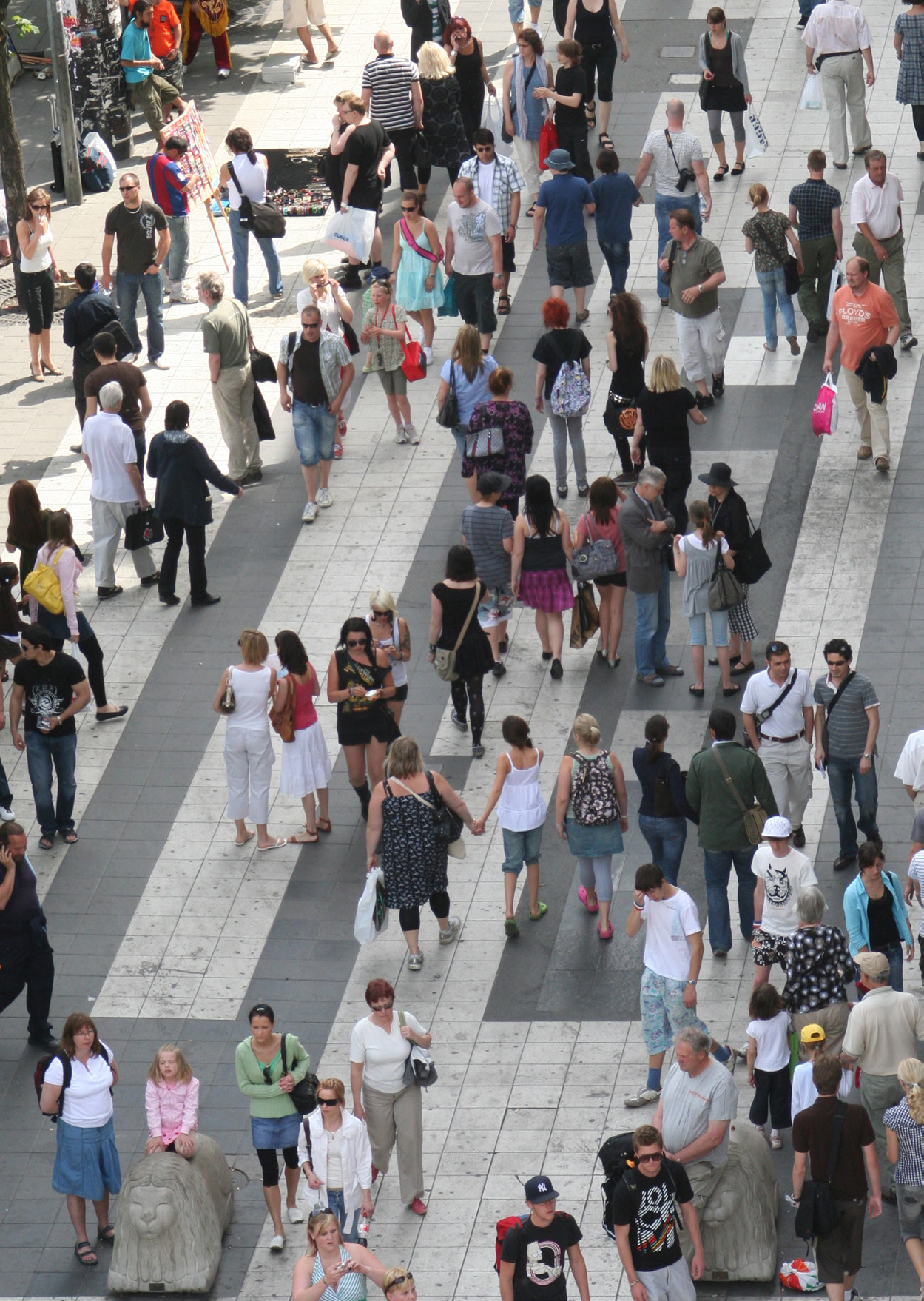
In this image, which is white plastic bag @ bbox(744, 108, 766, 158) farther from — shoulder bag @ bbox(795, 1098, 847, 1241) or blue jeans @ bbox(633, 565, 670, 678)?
shoulder bag @ bbox(795, 1098, 847, 1241)

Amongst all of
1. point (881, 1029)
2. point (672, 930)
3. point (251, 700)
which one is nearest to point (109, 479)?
point (251, 700)

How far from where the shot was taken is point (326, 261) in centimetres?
2170

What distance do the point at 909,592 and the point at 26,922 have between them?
6690 mm

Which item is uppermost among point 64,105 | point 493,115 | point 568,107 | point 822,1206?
point 568,107

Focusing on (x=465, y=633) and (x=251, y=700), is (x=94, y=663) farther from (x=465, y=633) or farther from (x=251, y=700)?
(x=465, y=633)

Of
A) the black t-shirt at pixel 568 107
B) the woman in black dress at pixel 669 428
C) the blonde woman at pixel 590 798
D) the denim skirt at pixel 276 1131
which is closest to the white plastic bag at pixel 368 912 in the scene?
the blonde woman at pixel 590 798

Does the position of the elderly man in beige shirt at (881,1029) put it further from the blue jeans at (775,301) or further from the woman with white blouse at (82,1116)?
the blue jeans at (775,301)

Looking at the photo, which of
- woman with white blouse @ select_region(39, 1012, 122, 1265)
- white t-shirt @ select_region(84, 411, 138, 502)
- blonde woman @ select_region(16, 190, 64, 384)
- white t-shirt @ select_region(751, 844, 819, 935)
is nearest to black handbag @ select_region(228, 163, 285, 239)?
blonde woman @ select_region(16, 190, 64, 384)

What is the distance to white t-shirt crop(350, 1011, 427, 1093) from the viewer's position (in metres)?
12.5

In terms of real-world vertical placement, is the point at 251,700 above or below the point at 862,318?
below

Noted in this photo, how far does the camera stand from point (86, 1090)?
41.6 feet

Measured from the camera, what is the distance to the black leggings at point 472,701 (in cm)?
1599

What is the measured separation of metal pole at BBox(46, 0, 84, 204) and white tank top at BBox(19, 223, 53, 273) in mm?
2663

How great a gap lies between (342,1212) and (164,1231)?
0.98 m
